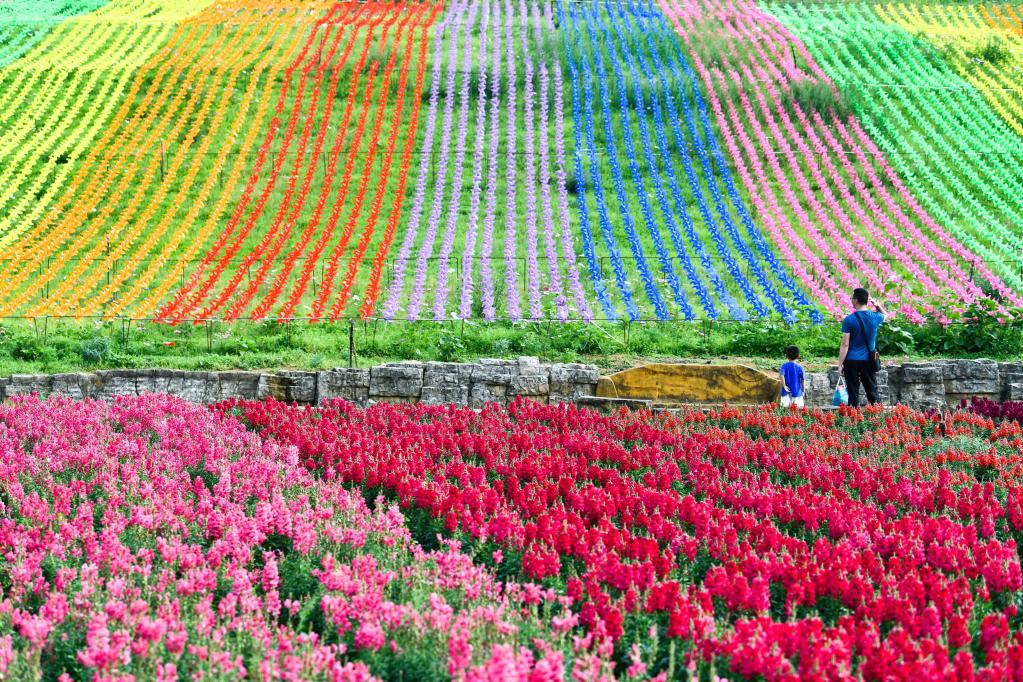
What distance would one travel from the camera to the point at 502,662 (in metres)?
4.00

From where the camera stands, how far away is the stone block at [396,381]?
12.0m

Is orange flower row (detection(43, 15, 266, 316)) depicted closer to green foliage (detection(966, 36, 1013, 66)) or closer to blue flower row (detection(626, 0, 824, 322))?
blue flower row (detection(626, 0, 824, 322))

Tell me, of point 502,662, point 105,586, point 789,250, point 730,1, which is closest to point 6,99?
point 789,250

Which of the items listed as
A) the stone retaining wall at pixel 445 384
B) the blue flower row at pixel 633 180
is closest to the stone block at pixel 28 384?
the stone retaining wall at pixel 445 384

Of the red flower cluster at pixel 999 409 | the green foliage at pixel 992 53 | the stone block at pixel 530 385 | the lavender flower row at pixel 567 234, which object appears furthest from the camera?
the green foliage at pixel 992 53

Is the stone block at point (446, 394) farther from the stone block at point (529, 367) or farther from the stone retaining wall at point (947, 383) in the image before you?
the stone retaining wall at point (947, 383)

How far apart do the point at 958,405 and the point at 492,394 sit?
5.04 meters

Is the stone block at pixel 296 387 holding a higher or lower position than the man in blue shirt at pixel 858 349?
lower

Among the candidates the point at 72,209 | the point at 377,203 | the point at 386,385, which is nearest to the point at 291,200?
the point at 377,203

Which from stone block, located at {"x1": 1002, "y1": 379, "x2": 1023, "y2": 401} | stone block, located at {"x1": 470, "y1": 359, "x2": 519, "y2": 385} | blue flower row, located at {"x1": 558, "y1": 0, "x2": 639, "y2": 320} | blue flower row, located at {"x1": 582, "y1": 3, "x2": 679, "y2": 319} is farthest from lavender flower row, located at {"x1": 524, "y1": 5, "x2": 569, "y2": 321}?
stone block, located at {"x1": 1002, "y1": 379, "x2": 1023, "y2": 401}

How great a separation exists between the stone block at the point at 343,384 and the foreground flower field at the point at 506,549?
7.11 feet

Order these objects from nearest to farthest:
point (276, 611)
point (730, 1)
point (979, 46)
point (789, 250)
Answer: point (276, 611)
point (789, 250)
point (979, 46)
point (730, 1)

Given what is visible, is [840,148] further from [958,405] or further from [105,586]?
[105,586]

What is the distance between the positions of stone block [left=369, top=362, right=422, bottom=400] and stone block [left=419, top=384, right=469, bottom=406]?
0.13 meters
